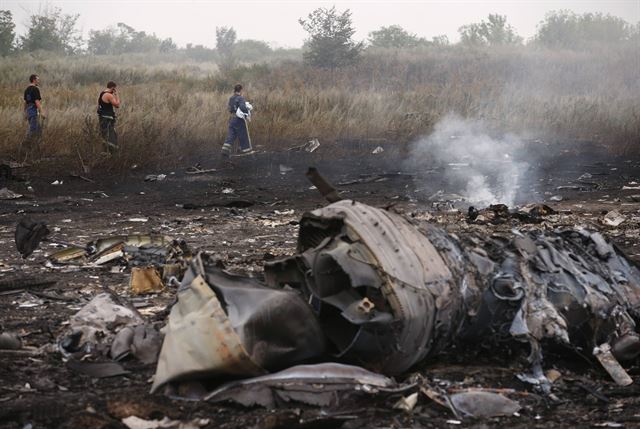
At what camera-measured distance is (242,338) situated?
121 inches

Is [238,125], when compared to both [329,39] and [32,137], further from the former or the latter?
[329,39]

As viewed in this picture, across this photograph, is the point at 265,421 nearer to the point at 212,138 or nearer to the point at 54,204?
the point at 54,204

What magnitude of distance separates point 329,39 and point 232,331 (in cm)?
2358

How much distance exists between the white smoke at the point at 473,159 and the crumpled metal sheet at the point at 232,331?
293 inches

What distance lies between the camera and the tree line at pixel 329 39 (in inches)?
1014

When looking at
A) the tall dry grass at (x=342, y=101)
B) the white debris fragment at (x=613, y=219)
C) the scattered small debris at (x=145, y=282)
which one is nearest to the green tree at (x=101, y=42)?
the tall dry grass at (x=342, y=101)

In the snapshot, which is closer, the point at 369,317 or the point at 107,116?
the point at 369,317

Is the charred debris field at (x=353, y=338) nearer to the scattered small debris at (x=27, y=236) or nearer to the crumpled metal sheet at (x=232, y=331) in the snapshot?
the crumpled metal sheet at (x=232, y=331)

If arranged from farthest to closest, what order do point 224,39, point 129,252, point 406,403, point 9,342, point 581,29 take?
1. point 224,39
2. point 581,29
3. point 129,252
4. point 9,342
5. point 406,403

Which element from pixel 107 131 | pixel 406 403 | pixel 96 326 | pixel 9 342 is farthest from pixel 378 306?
pixel 107 131

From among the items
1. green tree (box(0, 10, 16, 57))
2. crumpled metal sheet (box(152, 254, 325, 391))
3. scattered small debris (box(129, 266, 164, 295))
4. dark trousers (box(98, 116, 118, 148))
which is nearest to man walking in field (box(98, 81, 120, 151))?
dark trousers (box(98, 116, 118, 148))

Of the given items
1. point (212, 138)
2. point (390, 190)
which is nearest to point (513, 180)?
point (390, 190)

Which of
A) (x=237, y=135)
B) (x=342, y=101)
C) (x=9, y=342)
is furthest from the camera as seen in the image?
(x=342, y=101)

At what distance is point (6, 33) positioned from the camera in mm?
30188
